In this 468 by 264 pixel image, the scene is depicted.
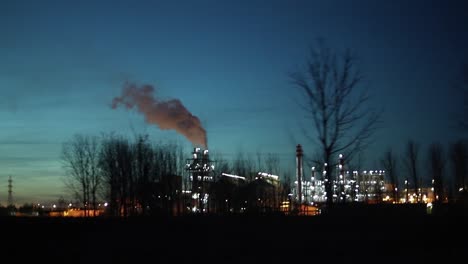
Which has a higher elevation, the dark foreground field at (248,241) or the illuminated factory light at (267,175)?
the illuminated factory light at (267,175)

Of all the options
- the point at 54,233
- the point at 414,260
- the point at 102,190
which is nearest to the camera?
the point at 414,260

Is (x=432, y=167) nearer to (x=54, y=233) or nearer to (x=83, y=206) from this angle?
(x=83, y=206)

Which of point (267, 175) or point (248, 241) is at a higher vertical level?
point (267, 175)

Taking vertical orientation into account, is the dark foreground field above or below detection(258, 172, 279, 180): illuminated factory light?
below

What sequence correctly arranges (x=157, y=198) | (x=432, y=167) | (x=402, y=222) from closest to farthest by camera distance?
1. (x=402, y=222)
2. (x=157, y=198)
3. (x=432, y=167)

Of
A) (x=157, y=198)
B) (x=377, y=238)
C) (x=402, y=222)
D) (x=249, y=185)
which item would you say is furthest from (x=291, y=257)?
(x=249, y=185)

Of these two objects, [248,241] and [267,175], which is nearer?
[248,241]

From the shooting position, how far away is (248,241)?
829 inches

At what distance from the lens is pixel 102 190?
2280 inches

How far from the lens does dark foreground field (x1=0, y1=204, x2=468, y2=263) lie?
16766 mm

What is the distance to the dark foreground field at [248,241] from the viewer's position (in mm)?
16766

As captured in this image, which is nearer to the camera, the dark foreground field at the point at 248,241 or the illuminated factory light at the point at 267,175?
the dark foreground field at the point at 248,241

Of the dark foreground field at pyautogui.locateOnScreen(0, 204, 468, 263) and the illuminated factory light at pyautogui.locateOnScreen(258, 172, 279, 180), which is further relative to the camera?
the illuminated factory light at pyautogui.locateOnScreen(258, 172, 279, 180)

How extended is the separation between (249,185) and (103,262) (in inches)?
1733
